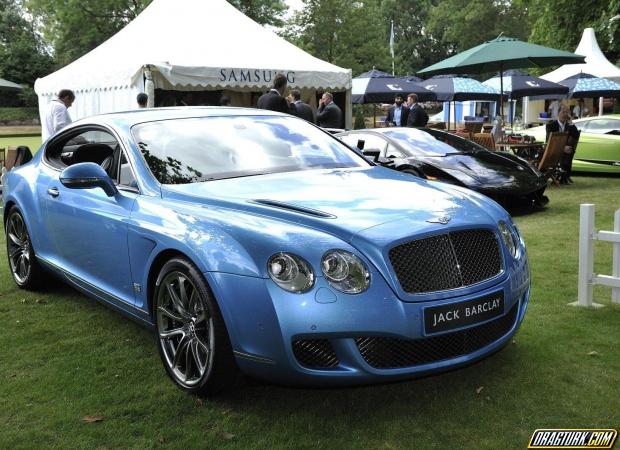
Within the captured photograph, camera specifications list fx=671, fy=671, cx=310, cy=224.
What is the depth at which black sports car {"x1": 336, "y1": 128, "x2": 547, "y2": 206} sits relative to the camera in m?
8.82

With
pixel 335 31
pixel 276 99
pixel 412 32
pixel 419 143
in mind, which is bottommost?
pixel 419 143

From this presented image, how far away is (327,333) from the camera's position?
287 centimetres

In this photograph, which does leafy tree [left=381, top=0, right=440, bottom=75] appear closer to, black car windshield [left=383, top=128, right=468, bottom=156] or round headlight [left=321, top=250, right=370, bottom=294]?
black car windshield [left=383, top=128, right=468, bottom=156]

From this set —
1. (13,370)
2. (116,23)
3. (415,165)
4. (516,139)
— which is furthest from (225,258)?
(116,23)

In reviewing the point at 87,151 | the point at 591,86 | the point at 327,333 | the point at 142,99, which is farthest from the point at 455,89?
the point at 327,333

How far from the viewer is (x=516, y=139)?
13633 mm

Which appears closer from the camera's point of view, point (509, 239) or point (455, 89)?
point (509, 239)

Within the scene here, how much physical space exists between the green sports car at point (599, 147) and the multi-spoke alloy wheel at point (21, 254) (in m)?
11.2

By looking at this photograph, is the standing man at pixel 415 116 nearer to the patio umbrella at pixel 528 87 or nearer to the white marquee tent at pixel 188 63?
Result: the white marquee tent at pixel 188 63

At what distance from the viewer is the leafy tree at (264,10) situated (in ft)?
134

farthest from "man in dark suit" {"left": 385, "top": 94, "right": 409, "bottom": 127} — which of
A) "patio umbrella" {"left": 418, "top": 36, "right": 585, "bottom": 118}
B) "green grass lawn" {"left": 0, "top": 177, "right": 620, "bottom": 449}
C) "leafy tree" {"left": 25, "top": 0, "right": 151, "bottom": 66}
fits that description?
"leafy tree" {"left": 25, "top": 0, "right": 151, "bottom": 66}

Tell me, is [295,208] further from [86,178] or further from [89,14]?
[89,14]

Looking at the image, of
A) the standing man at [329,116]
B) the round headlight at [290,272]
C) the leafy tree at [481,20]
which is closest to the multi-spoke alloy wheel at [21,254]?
the round headlight at [290,272]

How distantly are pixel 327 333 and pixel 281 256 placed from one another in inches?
15.6
